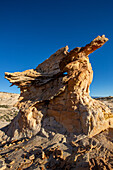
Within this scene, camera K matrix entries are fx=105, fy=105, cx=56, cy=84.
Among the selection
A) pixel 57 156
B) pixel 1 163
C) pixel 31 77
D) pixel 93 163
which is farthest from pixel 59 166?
pixel 31 77

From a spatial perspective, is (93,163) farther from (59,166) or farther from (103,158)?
(59,166)

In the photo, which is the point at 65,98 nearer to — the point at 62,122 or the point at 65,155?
the point at 62,122

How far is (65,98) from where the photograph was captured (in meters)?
8.58

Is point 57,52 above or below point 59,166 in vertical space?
above

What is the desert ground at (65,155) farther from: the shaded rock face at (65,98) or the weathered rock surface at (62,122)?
the shaded rock face at (65,98)

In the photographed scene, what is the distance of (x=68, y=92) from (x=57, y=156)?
443 cm

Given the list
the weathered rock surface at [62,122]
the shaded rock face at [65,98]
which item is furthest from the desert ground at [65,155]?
the shaded rock face at [65,98]

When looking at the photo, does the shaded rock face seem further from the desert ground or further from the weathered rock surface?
the desert ground

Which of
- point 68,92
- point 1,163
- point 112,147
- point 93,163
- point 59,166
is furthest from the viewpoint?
point 68,92

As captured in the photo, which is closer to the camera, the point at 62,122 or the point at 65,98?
the point at 62,122

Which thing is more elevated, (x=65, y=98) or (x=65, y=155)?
(x=65, y=98)

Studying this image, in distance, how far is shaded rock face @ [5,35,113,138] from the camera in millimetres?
7195

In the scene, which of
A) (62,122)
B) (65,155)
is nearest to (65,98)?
(62,122)

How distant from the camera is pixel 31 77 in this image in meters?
11.4
